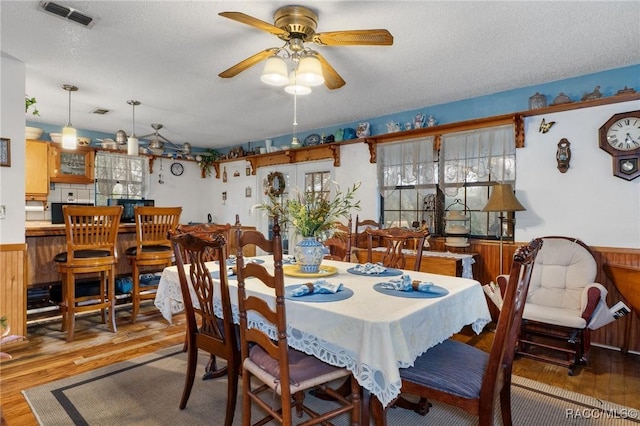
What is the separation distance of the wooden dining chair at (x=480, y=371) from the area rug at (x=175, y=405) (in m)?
0.56

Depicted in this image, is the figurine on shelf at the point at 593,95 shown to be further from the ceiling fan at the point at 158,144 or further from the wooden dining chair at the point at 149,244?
the ceiling fan at the point at 158,144

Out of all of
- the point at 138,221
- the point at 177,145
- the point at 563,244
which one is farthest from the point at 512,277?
the point at 177,145

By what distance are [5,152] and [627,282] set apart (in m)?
5.06

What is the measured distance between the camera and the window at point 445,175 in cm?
381

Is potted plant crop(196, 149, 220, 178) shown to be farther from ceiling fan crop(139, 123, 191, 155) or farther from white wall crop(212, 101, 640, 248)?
white wall crop(212, 101, 640, 248)

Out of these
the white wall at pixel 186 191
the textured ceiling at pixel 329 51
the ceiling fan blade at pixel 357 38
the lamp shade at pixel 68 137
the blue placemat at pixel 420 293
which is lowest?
the blue placemat at pixel 420 293

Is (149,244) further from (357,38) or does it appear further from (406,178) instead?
(406,178)

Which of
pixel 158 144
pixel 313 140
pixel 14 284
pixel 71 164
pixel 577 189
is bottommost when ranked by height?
pixel 14 284

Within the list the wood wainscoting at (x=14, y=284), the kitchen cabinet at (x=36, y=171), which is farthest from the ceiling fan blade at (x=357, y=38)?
the kitchen cabinet at (x=36, y=171)

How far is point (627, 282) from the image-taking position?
8.95 ft

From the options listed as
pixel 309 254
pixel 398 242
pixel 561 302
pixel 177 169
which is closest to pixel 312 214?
pixel 309 254

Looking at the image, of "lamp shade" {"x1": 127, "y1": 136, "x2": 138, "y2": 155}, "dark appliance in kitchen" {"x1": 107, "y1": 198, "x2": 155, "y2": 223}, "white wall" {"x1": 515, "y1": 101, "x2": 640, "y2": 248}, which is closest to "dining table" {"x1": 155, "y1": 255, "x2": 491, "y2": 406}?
"white wall" {"x1": 515, "y1": 101, "x2": 640, "y2": 248}

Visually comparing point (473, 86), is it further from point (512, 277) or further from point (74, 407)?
point (74, 407)

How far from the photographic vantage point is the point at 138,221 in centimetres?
354
